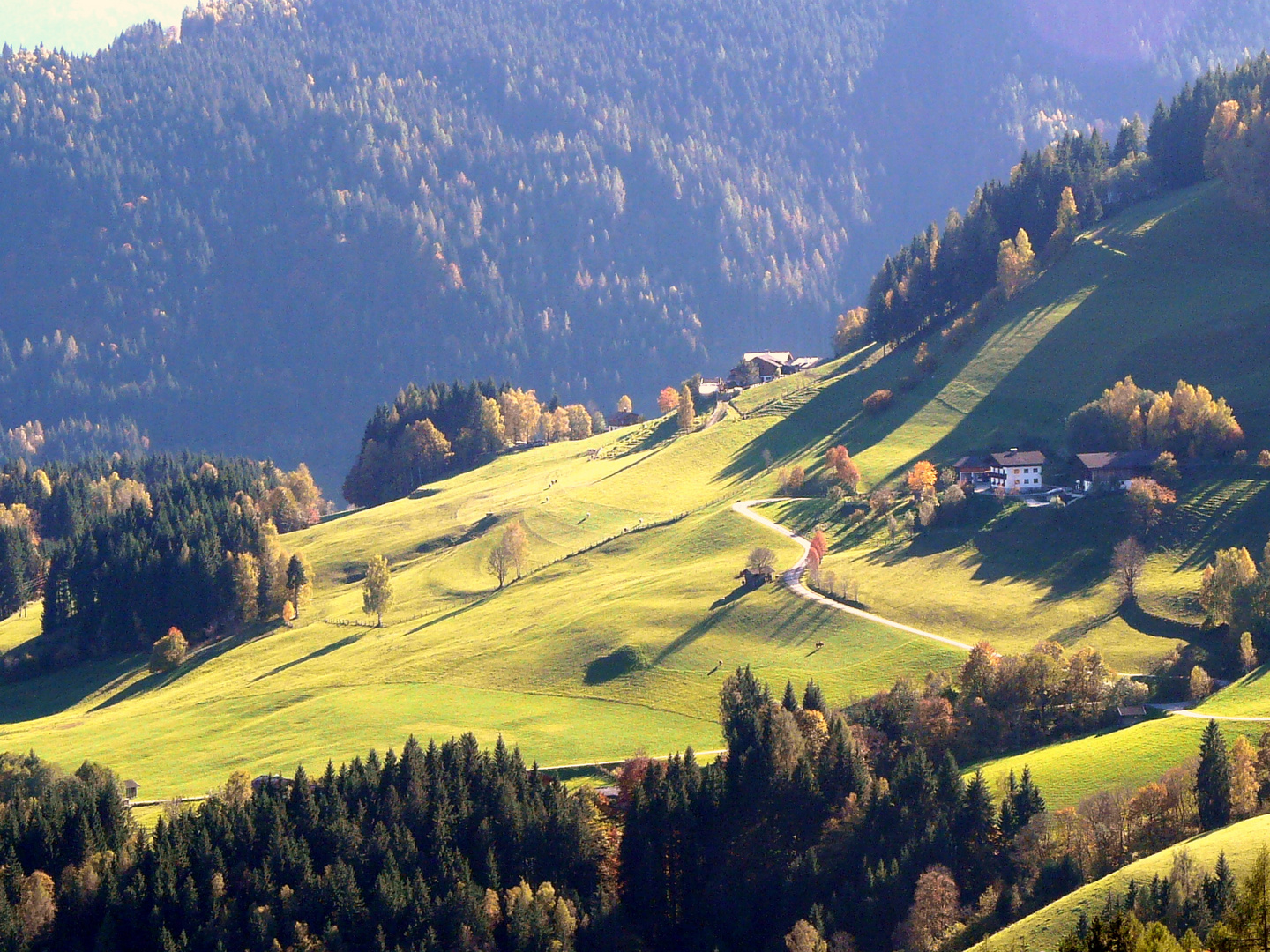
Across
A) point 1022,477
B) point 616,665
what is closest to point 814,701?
point 616,665

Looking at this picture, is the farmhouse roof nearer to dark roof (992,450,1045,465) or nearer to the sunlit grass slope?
dark roof (992,450,1045,465)

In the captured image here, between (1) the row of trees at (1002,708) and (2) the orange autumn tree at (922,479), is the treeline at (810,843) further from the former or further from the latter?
(2) the orange autumn tree at (922,479)

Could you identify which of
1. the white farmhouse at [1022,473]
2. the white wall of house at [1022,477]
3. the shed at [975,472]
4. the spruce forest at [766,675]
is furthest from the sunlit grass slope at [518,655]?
the white wall of house at [1022,477]

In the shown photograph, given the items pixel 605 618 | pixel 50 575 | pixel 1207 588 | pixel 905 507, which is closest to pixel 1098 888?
pixel 1207 588

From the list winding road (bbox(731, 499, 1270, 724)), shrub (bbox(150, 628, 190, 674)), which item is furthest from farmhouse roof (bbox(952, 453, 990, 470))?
shrub (bbox(150, 628, 190, 674))

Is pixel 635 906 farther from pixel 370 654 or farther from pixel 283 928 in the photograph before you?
pixel 370 654

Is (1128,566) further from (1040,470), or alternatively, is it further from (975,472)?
(975,472)
